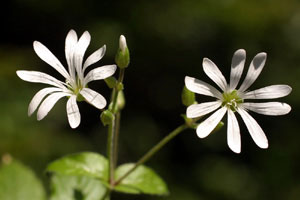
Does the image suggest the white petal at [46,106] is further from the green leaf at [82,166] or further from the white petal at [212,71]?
the white petal at [212,71]

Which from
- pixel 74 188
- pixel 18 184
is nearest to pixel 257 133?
pixel 74 188

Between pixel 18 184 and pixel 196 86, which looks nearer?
pixel 196 86

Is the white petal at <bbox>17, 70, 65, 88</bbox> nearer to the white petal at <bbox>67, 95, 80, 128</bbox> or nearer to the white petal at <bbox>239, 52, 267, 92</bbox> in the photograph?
the white petal at <bbox>67, 95, 80, 128</bbox>

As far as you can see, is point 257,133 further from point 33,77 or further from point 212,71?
point 33,77

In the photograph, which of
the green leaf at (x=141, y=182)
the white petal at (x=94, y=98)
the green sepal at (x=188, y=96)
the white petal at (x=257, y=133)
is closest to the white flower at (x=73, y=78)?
the white petal at (x=94, y=98)

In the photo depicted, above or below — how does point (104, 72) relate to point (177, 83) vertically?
below

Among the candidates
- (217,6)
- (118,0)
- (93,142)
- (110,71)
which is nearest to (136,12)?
(118,0)
